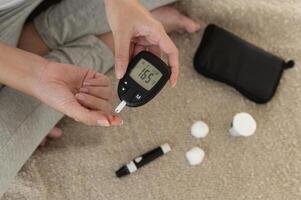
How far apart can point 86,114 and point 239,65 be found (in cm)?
45

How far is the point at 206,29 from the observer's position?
1.04 m

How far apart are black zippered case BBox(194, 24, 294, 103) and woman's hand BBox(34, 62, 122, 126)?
31 centimetres

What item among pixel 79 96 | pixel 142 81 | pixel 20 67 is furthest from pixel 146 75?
pixel 20 67

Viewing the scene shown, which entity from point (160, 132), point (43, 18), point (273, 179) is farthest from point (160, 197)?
point (43, 18)

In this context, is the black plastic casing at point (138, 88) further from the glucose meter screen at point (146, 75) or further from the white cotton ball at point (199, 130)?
the white cotton ball at point (199, 130)

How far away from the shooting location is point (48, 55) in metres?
0.92

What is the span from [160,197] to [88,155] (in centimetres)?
19

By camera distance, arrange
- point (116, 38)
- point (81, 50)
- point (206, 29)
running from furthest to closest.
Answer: point (206, 29)
point (81, 50)
point (116, 38)

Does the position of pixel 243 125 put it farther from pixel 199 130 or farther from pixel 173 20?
pixel 173 20

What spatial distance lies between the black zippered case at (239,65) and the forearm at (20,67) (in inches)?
15.9

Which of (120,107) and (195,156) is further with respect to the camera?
(195,156)

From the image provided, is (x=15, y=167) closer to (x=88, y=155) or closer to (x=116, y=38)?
(x=88, y=155)

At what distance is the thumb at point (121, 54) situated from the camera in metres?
0.72

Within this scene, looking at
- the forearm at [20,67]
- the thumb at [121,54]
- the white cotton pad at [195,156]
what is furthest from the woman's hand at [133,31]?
the white cotton pad at [195,156]
